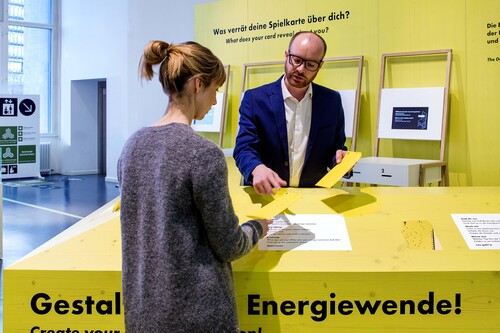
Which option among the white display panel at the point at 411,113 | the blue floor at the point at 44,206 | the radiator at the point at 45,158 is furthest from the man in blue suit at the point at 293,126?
the radiator at the point at 45,158

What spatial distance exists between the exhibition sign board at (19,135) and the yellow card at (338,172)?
1114 cm

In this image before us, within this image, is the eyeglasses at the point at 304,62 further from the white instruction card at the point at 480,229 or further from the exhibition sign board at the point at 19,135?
the exhibition sign board at the point at 19,135

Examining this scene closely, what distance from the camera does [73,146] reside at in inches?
552

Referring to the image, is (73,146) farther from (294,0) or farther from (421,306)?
(421,306)

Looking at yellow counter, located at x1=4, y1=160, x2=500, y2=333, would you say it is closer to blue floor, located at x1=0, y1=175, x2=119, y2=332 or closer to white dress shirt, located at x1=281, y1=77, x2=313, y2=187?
white dress shirt, located at x1=281, y1=77, x2=313, y2=187

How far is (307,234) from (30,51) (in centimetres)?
1330

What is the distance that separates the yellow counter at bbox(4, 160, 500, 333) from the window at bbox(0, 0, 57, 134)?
41.4 ft

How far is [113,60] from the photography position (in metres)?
12.4

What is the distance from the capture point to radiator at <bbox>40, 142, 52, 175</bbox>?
46.3 ft

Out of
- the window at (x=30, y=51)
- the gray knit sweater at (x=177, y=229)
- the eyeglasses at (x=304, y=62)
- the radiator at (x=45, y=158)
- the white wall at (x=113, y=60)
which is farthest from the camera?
the radiator at (x=45, y=158)

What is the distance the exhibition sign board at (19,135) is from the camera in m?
12.1

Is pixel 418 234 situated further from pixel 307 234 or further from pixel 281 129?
pixel 281 129

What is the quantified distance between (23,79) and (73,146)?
6.33 ft

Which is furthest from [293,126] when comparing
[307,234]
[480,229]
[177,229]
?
[177,229]
